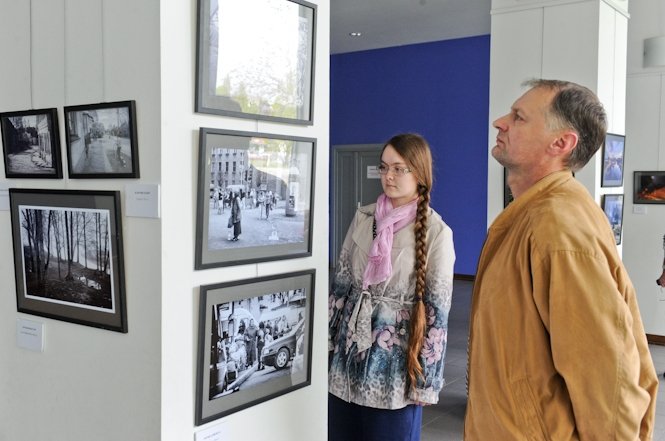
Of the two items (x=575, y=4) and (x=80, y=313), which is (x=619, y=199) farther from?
(x=80, y=313)

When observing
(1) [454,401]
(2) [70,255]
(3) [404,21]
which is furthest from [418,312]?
(3) [404,21]

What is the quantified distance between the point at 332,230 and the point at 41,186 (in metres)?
11.9

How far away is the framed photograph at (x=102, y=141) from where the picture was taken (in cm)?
218

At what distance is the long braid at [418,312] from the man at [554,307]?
66 cm

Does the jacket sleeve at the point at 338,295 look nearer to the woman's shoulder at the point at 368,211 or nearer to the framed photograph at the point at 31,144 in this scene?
the woman's shoulder at the point at 368,211

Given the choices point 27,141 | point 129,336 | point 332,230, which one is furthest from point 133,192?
point 332,230

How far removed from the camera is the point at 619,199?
618cm

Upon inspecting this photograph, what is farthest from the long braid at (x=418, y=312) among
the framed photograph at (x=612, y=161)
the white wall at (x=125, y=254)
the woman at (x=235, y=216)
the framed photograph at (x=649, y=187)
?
the framed photograph at (x=649, y=187)

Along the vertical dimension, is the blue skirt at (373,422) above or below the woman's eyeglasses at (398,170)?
below

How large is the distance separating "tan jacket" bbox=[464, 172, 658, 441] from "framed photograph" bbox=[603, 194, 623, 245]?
4.21 metres

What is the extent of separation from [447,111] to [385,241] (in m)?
9.96

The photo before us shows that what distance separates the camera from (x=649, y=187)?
7898mm

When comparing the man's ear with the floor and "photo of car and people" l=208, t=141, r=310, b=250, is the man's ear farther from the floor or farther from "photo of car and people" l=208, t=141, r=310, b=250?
the floor

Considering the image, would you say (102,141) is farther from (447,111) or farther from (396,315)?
(447,111)
